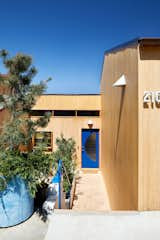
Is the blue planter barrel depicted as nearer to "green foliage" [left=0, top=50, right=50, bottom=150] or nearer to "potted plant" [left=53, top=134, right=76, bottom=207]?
"green foliage" [left=0, top=50, right=50, bottom=150]

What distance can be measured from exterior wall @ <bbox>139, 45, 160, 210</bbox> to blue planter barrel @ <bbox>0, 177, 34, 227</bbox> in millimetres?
1952

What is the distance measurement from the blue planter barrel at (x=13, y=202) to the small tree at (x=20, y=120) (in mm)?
147

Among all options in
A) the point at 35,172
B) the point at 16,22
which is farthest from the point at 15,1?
the point at 35,172

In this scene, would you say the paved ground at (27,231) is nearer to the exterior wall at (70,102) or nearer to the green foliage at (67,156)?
the green foliage at (67,156)

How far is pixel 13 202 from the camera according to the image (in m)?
3.30

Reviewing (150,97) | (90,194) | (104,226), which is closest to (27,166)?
(104,226)

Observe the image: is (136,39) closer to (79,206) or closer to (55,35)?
(79,206)

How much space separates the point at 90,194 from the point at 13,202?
430 centimetres

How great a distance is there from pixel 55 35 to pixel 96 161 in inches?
234

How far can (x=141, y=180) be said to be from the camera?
139 inches

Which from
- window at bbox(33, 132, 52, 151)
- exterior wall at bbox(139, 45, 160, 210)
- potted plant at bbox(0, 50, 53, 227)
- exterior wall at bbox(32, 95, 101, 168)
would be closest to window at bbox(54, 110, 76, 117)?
exterior wall at bbox(32, 95, 101, 168)

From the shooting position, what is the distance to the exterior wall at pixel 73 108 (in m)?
9.93

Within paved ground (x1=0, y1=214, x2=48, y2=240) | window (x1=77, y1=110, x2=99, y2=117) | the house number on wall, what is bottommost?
paved ground (x1=0, y1=214, x2=48, y2=240)

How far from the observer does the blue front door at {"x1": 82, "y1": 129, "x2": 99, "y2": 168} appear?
32.7 ft
